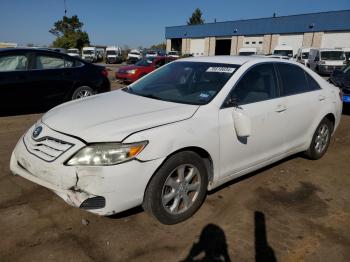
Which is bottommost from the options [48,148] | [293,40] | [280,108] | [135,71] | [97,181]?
[135,71]

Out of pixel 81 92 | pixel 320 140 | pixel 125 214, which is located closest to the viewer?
pixel 125 214

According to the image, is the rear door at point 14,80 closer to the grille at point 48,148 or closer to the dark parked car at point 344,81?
the grille at point 48,148

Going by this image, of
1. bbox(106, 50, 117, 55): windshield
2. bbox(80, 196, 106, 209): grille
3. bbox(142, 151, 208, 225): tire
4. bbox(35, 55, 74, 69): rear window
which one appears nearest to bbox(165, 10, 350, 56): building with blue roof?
bbox(106, 50, 117, 55): windshield

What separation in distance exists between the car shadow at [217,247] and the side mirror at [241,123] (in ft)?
3.01

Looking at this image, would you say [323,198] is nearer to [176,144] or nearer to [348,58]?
[176,144]

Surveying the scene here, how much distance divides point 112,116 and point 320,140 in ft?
11.2

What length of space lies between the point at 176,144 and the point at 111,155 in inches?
22.7

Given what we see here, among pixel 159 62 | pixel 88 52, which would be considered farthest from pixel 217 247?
pixel 88 52

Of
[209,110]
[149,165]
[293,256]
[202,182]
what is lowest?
[293,256]

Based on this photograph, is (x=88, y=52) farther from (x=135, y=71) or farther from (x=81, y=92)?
(x=81, y=92)

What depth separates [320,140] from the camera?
5176 mm

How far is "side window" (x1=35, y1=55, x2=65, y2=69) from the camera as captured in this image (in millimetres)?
7453

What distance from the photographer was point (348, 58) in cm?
2659

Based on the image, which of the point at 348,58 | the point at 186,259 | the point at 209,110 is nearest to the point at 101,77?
the point at 209,110
